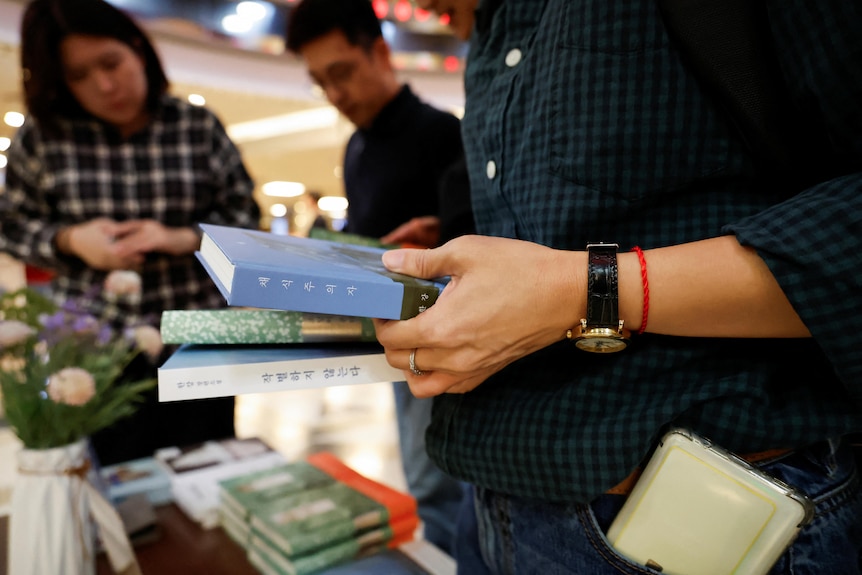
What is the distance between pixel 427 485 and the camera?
154cm

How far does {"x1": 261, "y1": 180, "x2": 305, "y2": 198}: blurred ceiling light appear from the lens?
13102mm

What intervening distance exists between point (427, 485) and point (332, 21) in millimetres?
1386

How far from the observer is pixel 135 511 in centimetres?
102

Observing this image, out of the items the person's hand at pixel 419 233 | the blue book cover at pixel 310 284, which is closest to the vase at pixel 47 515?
the blue book cover at pixel 310 284

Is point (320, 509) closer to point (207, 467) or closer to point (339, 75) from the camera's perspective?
point (207, 467)

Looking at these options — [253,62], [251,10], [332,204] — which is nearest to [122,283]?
[251,10]

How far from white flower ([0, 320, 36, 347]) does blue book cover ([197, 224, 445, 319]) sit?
1.56 feet

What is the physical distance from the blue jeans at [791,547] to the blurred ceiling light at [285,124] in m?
7.10

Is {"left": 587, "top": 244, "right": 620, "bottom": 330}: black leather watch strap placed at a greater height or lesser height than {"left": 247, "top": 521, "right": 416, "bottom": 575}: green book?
greater

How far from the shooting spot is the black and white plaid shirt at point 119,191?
139cm

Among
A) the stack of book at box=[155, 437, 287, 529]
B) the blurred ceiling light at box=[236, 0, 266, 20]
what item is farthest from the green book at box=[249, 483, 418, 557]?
the blurred ceiling light at box=[236, 0, 266, 20]

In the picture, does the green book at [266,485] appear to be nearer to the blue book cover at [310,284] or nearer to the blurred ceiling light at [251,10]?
the blue book cover at [310,284]

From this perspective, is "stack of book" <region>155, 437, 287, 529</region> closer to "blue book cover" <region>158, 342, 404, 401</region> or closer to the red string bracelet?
"blue book cover" <region>158, 342, 404, 401</region>

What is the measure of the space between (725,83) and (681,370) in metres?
0.27
